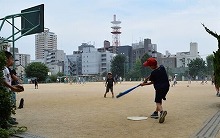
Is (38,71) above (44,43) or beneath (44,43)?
beneath

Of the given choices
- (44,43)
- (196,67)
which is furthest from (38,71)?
(44,43)

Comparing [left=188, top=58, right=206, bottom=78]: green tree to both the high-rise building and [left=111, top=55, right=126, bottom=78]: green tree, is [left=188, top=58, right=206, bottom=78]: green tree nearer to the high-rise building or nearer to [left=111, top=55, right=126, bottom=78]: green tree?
[left=111, top=55, right=126, bottom=78]: green tree

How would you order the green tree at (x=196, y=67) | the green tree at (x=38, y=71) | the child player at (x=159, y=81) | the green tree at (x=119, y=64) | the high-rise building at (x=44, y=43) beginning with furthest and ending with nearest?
the high-rise building at (x=44, y=43) < the green tree at (x=119, y=64) < the green tree at (x=196, y=67) < the green tree at (x=38, y=71) < the child player at (x=159, y=81)

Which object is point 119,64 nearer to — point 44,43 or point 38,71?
point 38,71

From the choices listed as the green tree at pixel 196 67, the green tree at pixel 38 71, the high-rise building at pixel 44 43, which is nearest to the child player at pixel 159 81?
the green tree at pixel 38 71

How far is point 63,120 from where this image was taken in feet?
26.3

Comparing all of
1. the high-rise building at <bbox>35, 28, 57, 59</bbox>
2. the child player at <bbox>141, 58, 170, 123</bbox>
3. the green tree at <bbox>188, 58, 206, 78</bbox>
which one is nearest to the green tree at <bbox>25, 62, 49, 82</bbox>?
the green tree at <bbox>188, 58, 206, 78</bbox>

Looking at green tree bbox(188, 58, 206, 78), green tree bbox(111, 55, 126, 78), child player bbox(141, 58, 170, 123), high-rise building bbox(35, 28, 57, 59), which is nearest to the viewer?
child player bbox(141, 58, 170, 123)

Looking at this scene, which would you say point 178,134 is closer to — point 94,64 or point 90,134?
point 90,134

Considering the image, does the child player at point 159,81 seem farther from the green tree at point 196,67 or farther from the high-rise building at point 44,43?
the high-rise building at point 44,43

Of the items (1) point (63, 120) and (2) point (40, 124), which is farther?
(1) point (63, 120)

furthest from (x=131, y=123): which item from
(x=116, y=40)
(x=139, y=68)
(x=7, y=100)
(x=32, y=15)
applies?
(x=116, y=40)

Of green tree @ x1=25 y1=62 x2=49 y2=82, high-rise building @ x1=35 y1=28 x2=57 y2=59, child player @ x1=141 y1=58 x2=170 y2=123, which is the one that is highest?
high-rise building @ x1=35 y1=28 x2=57 y2=59

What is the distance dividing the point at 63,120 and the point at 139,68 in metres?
87.6
